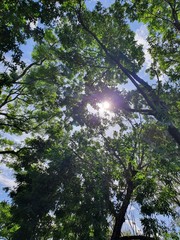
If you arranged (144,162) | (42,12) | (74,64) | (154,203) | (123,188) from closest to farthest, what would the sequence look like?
(42,12) → (154,203) → (74,64) → (123,188) → (144,162)

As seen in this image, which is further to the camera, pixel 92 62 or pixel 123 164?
pixel 123 164

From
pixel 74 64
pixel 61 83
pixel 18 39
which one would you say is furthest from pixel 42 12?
pixel 61 83

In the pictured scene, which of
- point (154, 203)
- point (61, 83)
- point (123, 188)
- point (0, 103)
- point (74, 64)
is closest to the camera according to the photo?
point (154, 203)

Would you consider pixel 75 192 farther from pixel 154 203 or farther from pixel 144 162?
pixel 154 203

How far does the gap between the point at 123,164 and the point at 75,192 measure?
5715 millimetres

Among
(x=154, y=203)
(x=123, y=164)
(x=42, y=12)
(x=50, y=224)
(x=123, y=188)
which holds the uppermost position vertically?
(x=42, y=12)

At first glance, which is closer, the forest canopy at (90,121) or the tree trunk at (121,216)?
the forest canopy at (90,121)

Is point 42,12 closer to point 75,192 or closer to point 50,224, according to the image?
point 75,192

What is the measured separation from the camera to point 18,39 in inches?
354

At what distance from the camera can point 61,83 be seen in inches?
619

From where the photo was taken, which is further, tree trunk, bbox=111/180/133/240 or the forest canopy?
tree trunk, bbox=111/180/133/240

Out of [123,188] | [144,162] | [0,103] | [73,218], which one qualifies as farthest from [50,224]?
[0,103]

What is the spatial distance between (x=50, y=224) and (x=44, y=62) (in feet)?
54.6

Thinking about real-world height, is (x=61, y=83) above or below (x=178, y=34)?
above
